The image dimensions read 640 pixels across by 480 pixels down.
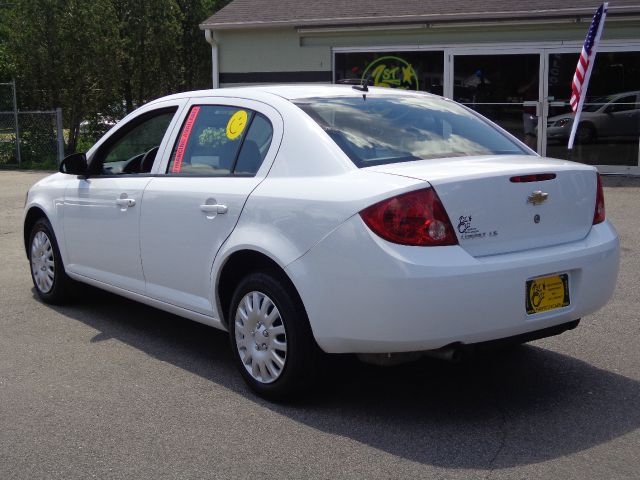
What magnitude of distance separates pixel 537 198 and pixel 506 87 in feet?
38.2

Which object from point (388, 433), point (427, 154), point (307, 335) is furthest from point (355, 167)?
point (388, 433)

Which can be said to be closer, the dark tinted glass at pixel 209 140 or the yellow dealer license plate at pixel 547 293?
the yellow dealer license plate at pixel 547 293

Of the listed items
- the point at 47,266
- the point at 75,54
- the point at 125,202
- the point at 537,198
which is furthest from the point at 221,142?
the point at 75,54

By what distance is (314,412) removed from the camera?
14.4ft

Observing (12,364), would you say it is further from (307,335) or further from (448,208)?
(448,208)

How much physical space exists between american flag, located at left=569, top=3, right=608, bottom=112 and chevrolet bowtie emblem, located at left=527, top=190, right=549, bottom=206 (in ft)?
29.0

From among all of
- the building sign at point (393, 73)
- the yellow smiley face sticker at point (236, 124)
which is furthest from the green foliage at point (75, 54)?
the yellow smiley face sticker at point (236, 124)

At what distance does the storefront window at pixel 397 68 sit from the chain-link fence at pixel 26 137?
703 cm

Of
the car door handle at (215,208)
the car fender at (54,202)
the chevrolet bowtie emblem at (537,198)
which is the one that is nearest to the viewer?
the chevrolet bowtie emblem at (537,198)

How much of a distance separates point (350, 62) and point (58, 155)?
7.16 metres

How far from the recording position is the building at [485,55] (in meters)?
Answer: 14.5

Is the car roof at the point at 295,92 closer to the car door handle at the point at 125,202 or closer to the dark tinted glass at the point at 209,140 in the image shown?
the dark tinted glass at the point at 209,140

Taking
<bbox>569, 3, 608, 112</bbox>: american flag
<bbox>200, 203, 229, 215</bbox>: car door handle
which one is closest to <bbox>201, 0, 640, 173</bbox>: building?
<bbox>569, 3, 608, 112</bbox>: american flag

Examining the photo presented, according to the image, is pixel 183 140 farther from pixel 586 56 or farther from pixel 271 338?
pixel 586 56
